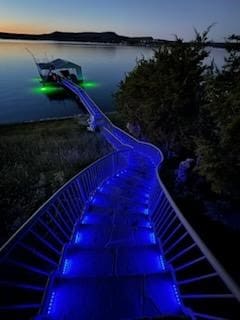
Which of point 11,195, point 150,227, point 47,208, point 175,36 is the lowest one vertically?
point 11,195

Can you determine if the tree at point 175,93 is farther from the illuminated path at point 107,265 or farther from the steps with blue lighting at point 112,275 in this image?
the steps with blue lighting at point 112,275

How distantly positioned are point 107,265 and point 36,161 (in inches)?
485

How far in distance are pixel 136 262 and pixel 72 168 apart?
423 inches

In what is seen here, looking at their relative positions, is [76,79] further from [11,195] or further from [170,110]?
[11,195]

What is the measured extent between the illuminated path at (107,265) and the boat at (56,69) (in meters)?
40.4

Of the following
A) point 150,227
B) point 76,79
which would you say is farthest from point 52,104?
point 150,227

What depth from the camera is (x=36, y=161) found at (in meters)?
15.8

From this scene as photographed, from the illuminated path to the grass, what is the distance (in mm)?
4373

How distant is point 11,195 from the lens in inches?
472

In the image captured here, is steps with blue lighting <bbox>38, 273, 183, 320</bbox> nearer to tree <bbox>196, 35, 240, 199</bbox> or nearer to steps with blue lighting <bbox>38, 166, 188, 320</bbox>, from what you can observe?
steps with blue lighting <bbox>38, 166, 188, 320</bbox>

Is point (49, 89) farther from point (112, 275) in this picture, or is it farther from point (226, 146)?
→ point (112, 275)

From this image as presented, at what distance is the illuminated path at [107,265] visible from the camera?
3.45 metres

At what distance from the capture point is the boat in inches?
1760

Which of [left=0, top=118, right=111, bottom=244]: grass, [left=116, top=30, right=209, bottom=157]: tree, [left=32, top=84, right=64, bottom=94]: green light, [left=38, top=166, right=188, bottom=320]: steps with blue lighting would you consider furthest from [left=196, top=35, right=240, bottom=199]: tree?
[left=32, top=84, right=64, bottom=94]: green light
